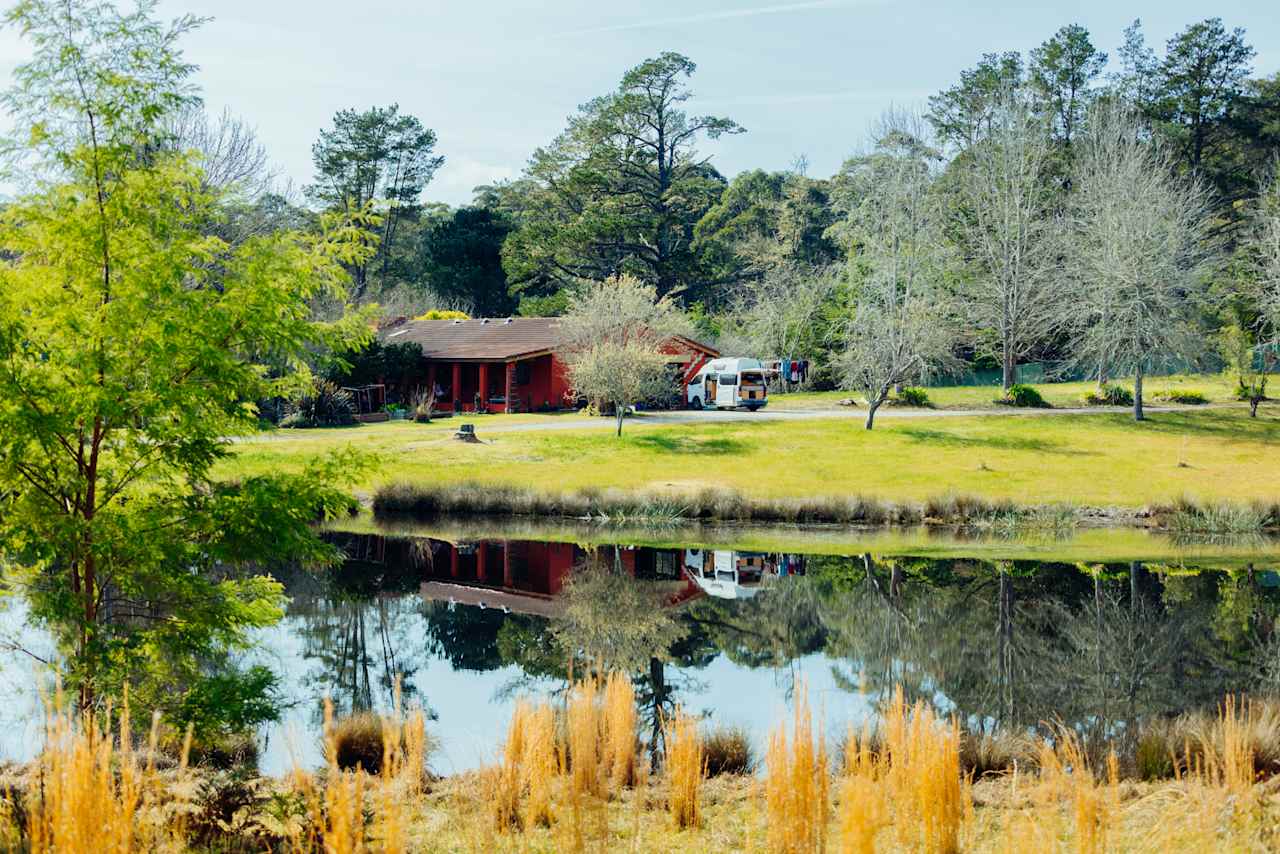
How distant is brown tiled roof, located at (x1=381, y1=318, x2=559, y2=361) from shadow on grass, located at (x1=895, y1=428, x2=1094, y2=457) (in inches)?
662

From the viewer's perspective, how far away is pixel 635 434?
35531 millimetres

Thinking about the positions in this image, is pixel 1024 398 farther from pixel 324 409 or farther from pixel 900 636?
pixel 900 636

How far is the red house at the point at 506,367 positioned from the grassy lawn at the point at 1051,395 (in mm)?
4809

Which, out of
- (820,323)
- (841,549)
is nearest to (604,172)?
(820,323)

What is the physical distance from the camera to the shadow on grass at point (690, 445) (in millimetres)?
33312

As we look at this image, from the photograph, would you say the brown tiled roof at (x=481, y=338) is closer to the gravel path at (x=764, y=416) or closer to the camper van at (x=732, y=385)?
the camper van at (x=732, y=385)

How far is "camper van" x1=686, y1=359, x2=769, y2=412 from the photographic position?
147 ft

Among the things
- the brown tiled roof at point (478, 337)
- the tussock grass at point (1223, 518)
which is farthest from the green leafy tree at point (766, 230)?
the tussock grass at point (1223, 518)

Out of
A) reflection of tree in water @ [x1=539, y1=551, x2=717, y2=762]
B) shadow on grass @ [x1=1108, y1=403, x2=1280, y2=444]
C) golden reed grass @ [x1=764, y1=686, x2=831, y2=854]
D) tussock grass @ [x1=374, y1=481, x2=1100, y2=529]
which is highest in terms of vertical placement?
shadow on grass @ [x1=1108, y1=403, x2=1280, y2=444]

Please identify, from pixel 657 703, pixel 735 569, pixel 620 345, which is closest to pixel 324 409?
pixel 620 345

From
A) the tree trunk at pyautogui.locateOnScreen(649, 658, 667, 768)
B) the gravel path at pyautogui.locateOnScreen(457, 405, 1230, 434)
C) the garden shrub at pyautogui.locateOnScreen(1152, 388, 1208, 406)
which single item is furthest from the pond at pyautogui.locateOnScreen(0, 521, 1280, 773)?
the garden shrub at pyautogui.locateOnScreen(1152, 388, 1208, 406)

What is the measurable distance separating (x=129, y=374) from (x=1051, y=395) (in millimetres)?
42949

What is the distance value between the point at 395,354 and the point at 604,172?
1814cm

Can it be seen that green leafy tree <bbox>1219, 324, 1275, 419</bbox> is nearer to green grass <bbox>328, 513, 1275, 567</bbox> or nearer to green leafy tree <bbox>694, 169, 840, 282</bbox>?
green grass <bbox>328, 513, 1275, 567</bbox>
